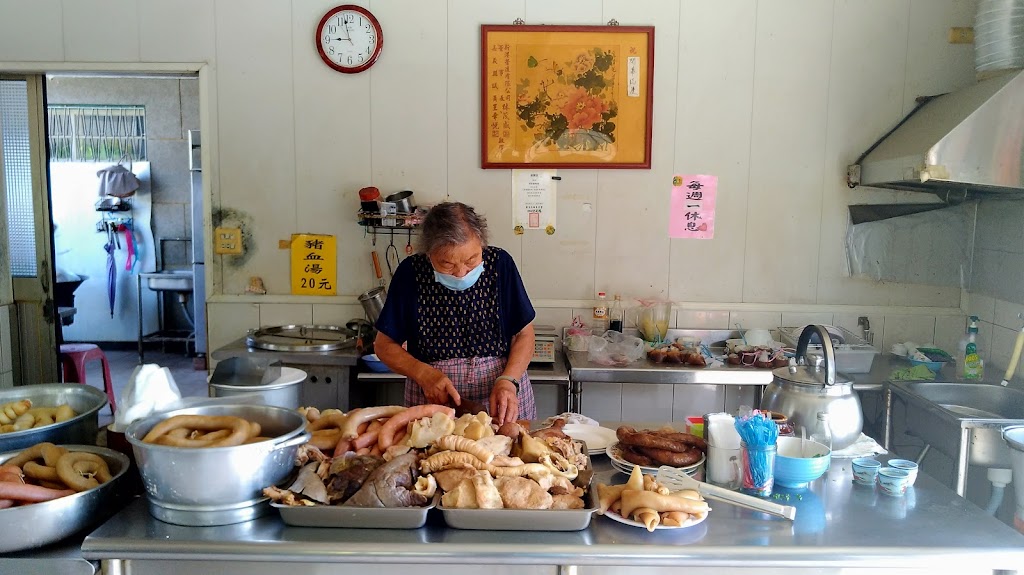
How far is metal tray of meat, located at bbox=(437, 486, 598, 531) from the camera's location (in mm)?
1729

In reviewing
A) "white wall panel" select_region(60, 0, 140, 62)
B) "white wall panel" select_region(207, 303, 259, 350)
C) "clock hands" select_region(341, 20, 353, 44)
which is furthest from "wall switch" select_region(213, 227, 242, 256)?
"clock hands" select_region(341, 20, 353, 44)

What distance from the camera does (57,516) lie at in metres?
1.68

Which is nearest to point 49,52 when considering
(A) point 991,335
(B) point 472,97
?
(B) point 472,97

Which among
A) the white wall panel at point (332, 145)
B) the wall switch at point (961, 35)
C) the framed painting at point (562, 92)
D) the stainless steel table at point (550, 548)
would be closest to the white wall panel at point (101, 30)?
the white wall panel at point (332, 145)

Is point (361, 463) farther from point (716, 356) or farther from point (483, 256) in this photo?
point (716, 356)

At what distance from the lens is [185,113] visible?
8.33m

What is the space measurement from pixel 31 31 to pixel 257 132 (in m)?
1.45

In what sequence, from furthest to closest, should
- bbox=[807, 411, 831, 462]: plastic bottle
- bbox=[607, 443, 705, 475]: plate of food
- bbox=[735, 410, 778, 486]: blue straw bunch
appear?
bbox=[807, 411, 831, 462]: plastic bottle, bbox=[607, 443, 705, 475]: plate of food, bbox=[735, 410, 778, 486]: blue straw bunch

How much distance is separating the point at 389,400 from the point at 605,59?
237 centimetres

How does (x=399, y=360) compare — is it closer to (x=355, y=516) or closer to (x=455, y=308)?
(x=455, y=308)

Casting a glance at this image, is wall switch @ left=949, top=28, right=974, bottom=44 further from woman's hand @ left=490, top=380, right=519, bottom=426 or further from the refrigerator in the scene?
the refrigerator

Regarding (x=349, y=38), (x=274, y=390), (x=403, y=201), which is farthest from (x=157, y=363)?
(x=274, y=390)

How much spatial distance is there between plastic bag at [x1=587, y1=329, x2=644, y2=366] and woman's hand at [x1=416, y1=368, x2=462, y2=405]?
1.38 metres

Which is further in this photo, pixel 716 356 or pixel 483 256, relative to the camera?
pixel 716 356
